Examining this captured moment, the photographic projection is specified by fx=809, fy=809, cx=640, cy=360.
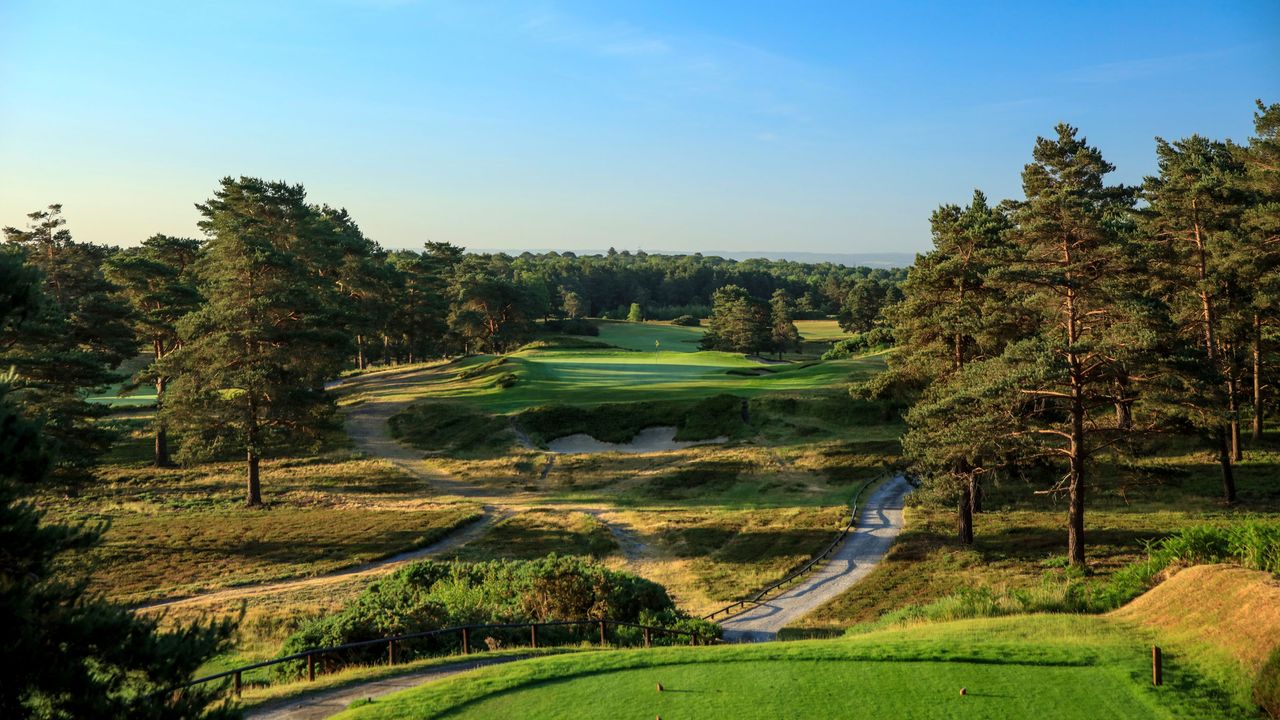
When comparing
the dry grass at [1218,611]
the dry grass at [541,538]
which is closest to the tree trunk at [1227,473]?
the dry grass at [1218,611]

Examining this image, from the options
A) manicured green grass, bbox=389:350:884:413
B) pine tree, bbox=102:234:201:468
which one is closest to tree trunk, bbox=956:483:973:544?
manicured green grass, bbox=389:350:884:413

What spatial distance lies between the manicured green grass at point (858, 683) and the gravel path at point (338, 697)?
1020 mm

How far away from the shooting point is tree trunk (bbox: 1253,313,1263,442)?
38406mm

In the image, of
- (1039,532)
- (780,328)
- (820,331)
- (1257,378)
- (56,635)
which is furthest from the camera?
(820,331)

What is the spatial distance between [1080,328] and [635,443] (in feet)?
104

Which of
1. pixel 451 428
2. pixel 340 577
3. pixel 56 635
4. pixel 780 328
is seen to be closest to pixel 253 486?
pixel 340 577

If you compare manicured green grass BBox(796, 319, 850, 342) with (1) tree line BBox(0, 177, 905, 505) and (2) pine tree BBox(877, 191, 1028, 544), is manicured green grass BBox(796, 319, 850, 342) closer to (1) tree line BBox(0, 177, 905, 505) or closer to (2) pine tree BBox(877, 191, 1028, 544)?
(1) tree line BBox(0, 177, 905, 505)

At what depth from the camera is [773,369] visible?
246 feet

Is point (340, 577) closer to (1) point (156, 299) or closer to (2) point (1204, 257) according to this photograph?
(1) point (156, 299)

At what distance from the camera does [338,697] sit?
43.3ft

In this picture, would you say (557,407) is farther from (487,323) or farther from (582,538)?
(487,323)

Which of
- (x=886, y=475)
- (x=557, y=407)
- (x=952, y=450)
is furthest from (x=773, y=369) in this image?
(x=952, y=450)

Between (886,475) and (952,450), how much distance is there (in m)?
17.4

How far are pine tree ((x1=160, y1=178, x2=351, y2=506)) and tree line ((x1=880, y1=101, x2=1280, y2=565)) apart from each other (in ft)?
99.0
